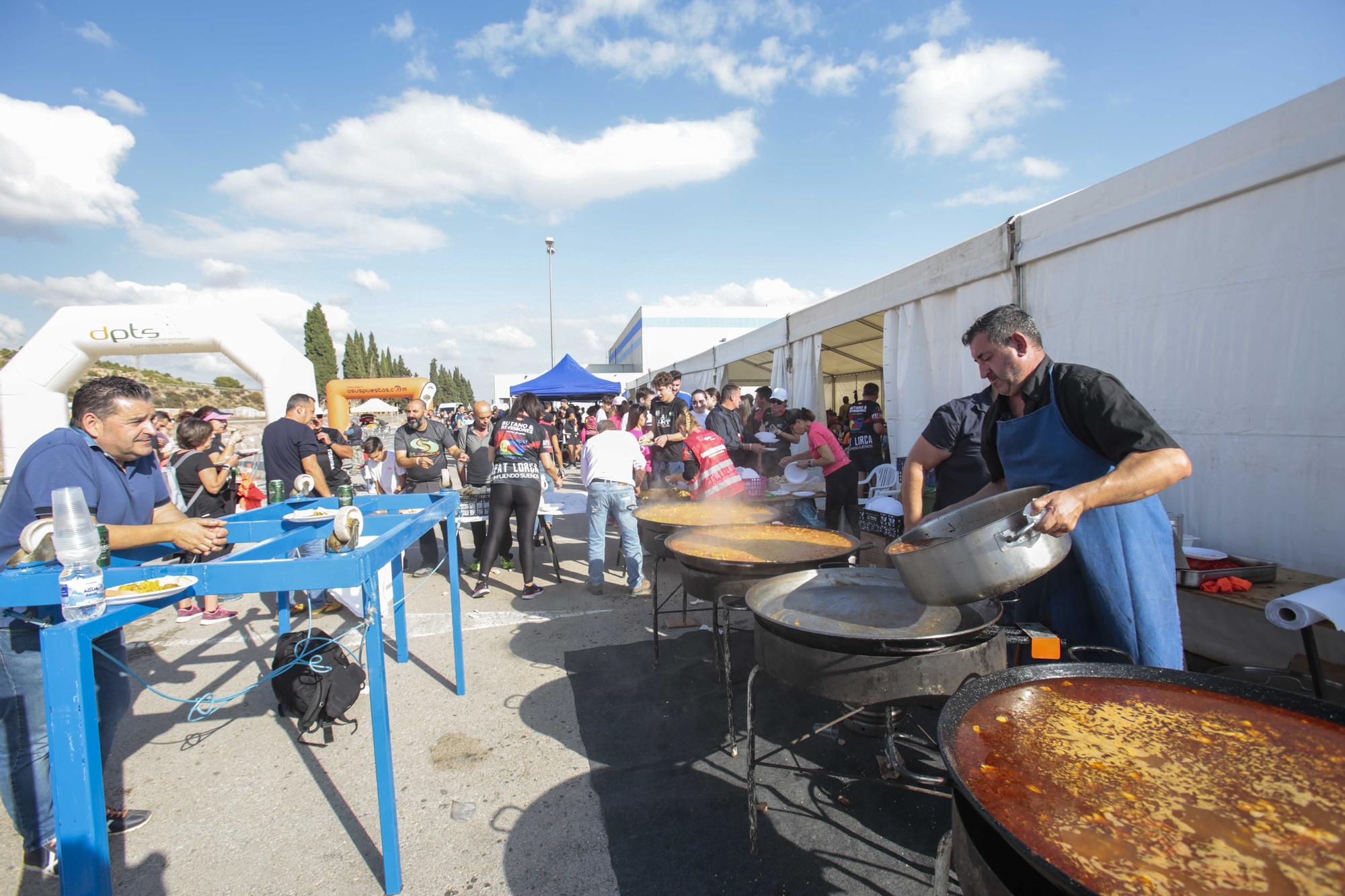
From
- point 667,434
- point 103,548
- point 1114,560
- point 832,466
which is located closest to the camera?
point 103,548

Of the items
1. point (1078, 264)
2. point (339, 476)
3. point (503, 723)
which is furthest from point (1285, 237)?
point (339, 476)

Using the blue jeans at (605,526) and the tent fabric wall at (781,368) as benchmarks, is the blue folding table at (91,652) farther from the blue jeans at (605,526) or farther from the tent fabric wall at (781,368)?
the tent fabric wall at (781,368)

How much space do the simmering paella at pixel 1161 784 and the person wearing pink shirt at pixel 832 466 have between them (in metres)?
4.38

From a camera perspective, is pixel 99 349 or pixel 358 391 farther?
pixel 358 391

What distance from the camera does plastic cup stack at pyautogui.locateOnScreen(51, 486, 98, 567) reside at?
1742 millimetres

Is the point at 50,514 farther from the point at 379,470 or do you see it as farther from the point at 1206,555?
the point at 379,470

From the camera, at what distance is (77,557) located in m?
1.75

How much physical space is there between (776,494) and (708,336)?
4174 centimetres

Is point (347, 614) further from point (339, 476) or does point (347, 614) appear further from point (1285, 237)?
point (1285, 237)

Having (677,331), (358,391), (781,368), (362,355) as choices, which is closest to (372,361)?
(362,355)

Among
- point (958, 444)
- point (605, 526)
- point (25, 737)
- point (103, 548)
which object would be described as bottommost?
point (25, 737)

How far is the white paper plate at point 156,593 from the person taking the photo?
1754 mm

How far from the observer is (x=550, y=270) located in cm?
2803

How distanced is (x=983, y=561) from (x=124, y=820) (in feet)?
12.4
